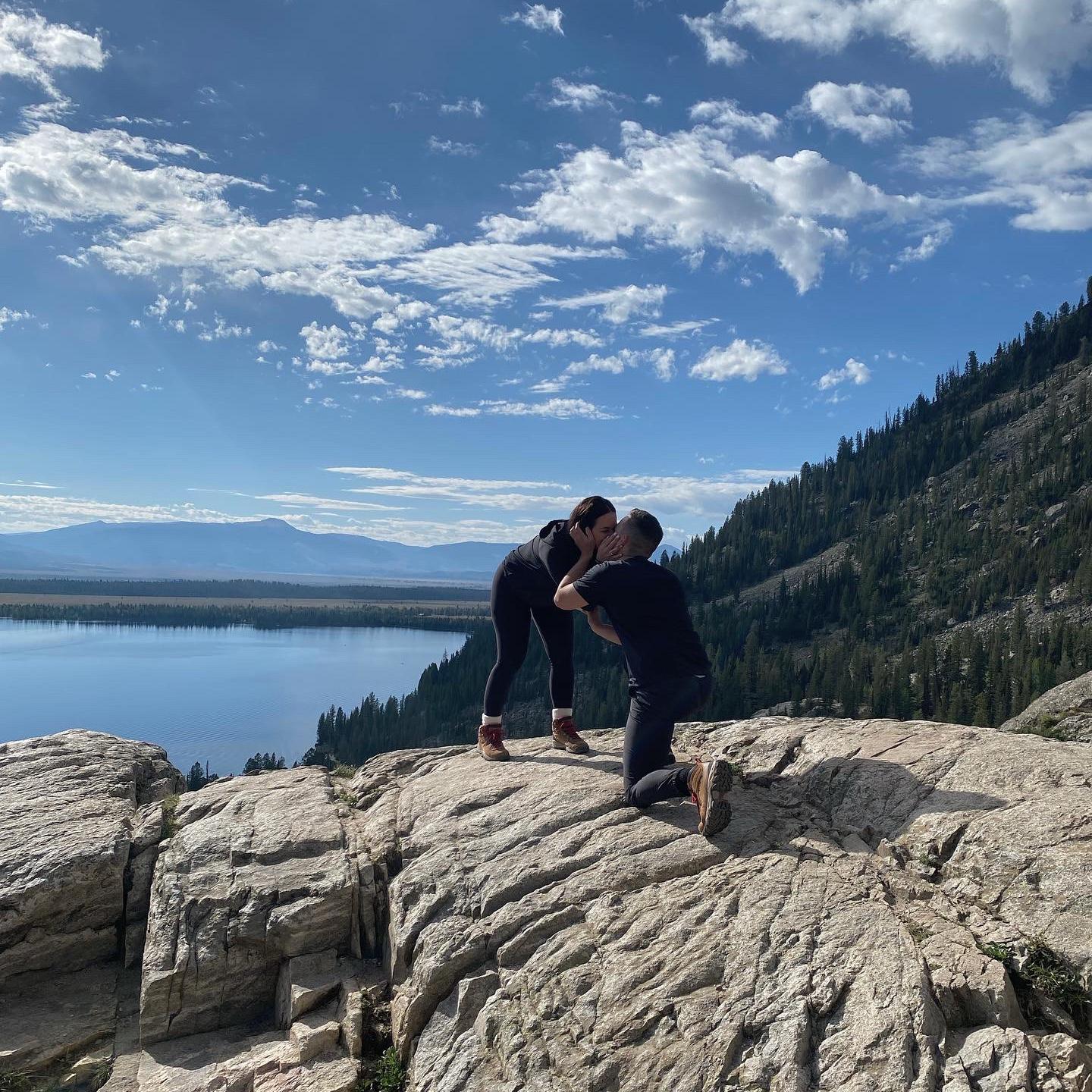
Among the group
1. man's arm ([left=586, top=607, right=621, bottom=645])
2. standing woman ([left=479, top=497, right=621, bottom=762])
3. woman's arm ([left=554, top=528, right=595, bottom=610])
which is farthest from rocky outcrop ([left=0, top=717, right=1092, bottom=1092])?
woman's arm ([left=554, top=528, right=595, bottom=610])

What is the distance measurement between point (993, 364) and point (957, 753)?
224 m

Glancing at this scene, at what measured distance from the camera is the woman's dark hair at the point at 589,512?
30.0ft

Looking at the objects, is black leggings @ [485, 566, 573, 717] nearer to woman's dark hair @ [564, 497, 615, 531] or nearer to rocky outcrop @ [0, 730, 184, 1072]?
woman's dark hair @ [564, 497, 615, 531]

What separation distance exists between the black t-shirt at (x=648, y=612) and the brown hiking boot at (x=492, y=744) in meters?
3.15

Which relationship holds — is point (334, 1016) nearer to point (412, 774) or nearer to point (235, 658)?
point (412, 774)

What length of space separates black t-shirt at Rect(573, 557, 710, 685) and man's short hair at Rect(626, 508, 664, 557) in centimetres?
22

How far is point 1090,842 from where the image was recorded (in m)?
6.44

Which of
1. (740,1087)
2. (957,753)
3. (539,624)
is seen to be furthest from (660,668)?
(740,1087)

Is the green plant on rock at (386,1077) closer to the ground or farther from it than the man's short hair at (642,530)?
closer to the ground

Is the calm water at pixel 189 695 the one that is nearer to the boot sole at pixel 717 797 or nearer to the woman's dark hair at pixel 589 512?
the woman's dark hair at pixel 589 512

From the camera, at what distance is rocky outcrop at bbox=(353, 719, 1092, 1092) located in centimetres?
540

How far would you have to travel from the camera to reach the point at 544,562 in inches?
383

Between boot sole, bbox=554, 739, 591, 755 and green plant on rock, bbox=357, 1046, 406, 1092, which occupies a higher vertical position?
boot sole, bbox=554, 739, 591, 755

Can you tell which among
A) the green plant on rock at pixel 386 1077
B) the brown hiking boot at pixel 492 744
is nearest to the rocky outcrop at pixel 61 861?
the green plant on rock at pixel 386 1077
